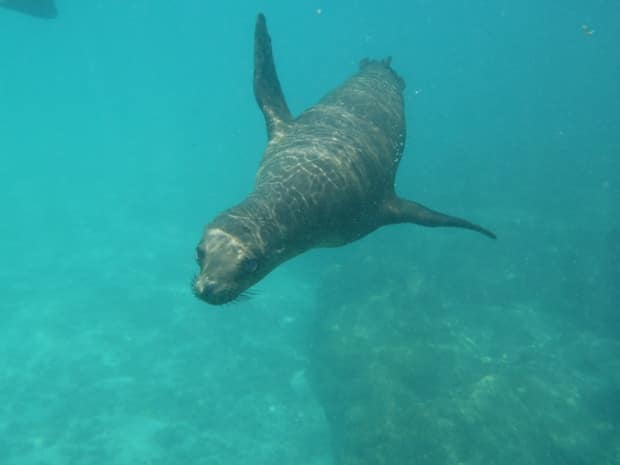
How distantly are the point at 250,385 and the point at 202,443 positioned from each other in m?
2.96

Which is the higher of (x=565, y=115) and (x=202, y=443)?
(x=565, y=115)

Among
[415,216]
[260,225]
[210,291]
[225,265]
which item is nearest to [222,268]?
[225,265]

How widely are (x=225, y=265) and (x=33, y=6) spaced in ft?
118

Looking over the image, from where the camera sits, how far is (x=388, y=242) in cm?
2414

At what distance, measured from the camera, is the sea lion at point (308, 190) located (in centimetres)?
442

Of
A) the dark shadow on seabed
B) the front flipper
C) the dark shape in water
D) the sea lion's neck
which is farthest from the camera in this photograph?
the dark shape in water

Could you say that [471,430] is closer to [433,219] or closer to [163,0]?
[433,219]

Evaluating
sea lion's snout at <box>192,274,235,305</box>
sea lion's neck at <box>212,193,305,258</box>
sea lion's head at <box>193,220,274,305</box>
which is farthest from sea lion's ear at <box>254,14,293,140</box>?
sea lion's snout at <box>192,274,235,305</box>

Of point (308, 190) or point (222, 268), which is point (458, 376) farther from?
point (222, 268)

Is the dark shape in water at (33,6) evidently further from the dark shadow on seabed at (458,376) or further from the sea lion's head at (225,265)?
the sea lion's head at (225,265)

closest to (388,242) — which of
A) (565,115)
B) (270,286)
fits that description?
(270,286)

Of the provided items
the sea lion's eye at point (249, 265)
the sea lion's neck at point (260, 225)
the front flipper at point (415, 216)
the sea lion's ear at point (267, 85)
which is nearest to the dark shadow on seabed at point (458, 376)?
the front flipper at point (415, 216)

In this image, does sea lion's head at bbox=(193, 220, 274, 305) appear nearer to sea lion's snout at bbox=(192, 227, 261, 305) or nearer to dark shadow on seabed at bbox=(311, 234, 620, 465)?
sea lion's snout at bbox=(192, 227, 261, 305)

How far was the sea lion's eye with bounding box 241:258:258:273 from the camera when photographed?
4309 millimetres
